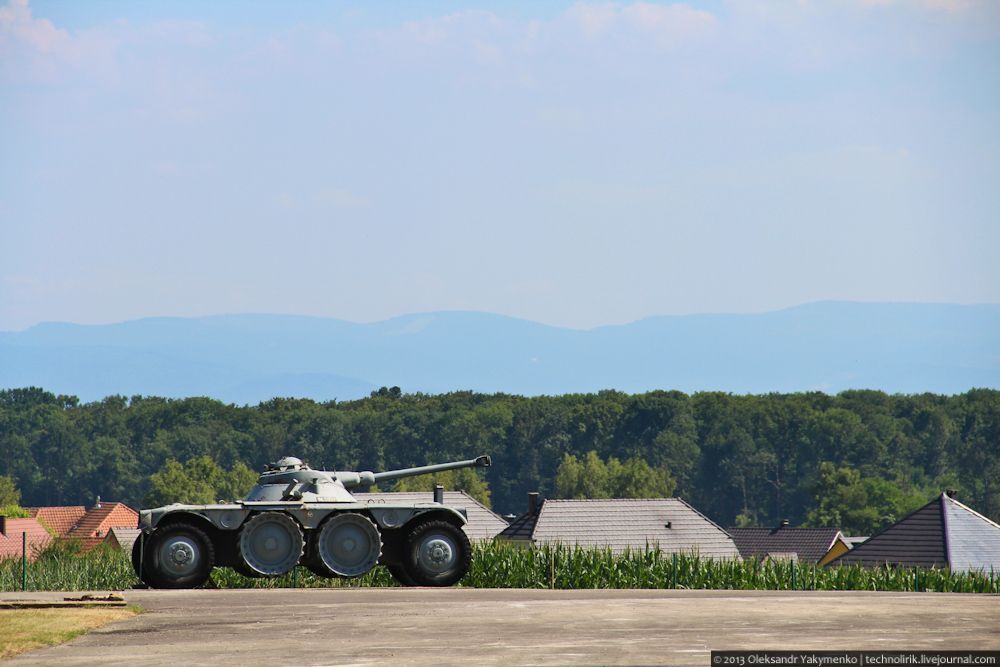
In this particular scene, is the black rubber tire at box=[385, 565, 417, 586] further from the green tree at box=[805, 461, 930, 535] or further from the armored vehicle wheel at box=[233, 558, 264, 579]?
the green tree at box=[805, 461, 930, 535]

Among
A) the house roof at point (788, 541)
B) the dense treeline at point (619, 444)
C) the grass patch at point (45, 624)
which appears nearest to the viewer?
the grass patch at point (45, 624)

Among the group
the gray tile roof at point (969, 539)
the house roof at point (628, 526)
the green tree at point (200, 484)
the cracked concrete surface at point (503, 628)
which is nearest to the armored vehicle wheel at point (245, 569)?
the cracked concrete surface at point (503, 628)

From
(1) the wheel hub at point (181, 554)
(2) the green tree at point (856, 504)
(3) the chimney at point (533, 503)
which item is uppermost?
(2) the green tree at point (856, 504)

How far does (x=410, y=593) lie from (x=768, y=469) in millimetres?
142808

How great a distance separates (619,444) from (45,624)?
155 m

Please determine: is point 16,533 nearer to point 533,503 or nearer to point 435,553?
point 533,503

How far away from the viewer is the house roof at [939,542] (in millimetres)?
55500

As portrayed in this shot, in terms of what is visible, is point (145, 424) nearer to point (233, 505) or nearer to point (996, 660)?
point (233, 505)

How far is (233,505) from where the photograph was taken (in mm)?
28828

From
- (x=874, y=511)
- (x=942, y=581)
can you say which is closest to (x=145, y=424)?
(x=874, y=511)

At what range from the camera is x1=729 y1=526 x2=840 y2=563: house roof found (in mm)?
99562

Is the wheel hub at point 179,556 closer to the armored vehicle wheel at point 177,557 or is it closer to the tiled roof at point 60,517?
the armored vehicle wheel at point 177,557

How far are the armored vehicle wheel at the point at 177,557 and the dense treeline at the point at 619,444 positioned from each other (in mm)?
133299

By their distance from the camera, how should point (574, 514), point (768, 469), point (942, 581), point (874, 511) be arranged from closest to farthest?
point (942, 581)
point (574, 514)
point (874, 511)
point (768, 469)
